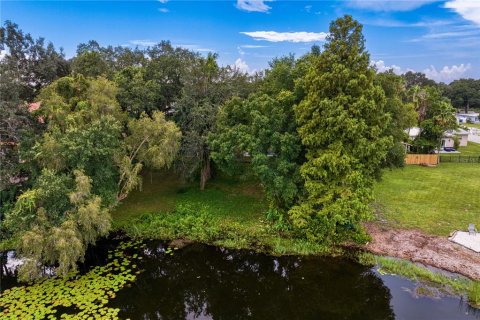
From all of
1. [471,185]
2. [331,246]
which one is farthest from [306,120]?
[471,185]

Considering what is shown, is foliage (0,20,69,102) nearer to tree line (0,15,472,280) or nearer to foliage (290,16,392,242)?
tree line (0,15,472,280)

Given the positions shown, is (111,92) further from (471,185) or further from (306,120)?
(471,185)

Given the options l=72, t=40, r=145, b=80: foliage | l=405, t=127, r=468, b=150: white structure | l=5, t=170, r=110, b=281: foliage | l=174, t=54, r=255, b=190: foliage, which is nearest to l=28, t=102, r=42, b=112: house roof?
l=72, t=40, r=145, b=80: foliage

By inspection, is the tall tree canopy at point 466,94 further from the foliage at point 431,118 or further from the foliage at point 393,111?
the foliage at point 393,111

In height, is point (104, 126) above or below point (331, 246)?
above

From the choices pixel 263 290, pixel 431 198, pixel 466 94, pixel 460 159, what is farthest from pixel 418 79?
pixel 263 290
